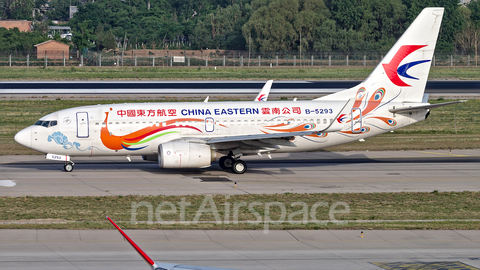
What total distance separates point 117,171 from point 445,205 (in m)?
16.6

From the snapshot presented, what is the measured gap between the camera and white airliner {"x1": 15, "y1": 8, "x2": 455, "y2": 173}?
2950 centimetres

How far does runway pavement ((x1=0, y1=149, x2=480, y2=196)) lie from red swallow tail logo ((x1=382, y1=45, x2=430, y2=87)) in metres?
4.83

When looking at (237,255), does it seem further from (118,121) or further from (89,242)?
(118,121)

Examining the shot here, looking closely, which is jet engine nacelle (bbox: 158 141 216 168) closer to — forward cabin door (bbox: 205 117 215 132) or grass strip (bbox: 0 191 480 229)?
forward cabin door (bbox: 205 117 215 132)

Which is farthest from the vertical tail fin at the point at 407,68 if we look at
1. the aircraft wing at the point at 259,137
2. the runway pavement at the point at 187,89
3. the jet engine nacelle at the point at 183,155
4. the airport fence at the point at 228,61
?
the airport fence at the point at 228,61

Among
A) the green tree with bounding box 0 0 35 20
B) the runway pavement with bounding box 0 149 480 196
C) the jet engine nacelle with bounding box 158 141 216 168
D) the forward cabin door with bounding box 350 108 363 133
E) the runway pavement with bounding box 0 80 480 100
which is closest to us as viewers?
the runway pavement with bounding box 0 149 480 196

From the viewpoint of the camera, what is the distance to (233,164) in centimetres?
3019

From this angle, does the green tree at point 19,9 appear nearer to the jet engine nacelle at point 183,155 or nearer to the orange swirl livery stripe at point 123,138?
the orange swirl livery stripe at point 123,138

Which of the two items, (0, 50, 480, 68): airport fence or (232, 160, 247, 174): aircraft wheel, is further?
(0, 50, 480, 68): airport fence

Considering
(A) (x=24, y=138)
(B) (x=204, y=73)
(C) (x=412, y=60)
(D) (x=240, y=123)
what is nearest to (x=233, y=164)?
(D) (x=240, y=123)

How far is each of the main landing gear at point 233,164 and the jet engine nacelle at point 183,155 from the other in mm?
1826

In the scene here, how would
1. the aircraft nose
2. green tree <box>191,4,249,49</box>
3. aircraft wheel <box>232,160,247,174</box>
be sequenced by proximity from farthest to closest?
green tree <box>191,4,249,49</box> < aircraft wheel <box>232,160,247,174</box> < the aircraft nose

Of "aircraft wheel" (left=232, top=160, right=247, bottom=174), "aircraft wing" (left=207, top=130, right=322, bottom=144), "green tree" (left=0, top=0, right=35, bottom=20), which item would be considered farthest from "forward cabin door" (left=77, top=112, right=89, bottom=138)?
"green tree" (left=0, top=0, right=35, bottom=20)

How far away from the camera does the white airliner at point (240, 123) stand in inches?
1161
